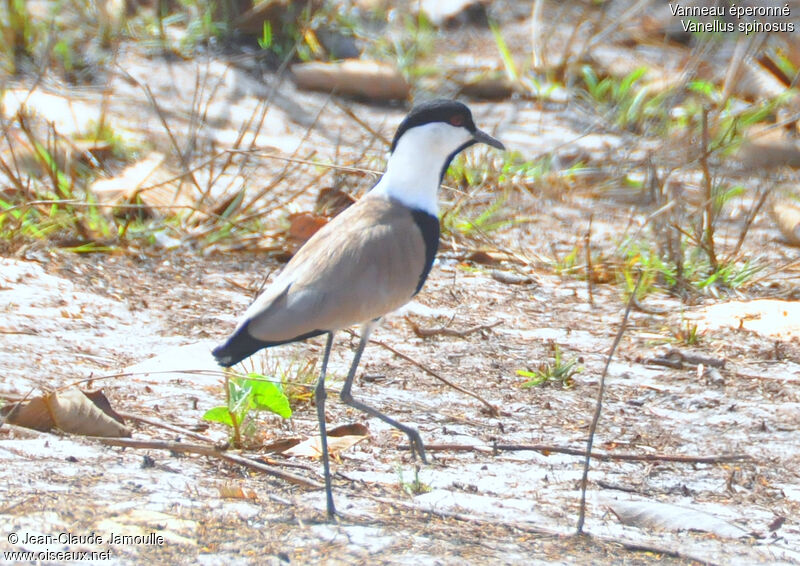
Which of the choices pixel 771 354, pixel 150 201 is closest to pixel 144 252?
pixel 150 201

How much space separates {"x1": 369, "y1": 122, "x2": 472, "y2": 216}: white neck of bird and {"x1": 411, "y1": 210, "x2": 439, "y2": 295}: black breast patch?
0.02 metres

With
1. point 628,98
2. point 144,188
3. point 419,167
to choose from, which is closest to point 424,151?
point 419,167

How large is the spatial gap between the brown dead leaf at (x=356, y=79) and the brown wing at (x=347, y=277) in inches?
154

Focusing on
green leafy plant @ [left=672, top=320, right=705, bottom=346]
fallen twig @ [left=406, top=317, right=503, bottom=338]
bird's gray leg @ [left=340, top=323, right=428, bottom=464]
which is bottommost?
fallen twig @ [left=406, top=317, right=503, bottom=338]

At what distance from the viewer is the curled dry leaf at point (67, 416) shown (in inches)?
123

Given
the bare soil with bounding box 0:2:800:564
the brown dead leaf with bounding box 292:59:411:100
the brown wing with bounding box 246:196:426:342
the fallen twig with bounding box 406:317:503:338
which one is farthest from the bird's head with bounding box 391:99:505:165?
the brown dead leaf with bounding box 292:59:411:100

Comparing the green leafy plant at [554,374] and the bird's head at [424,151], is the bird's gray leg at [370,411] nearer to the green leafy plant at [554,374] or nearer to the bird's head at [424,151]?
the bird's head at [424,151]

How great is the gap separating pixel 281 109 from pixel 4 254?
2.77 meters

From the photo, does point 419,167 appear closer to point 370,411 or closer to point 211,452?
point 370,411

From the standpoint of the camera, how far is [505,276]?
16.9 ft

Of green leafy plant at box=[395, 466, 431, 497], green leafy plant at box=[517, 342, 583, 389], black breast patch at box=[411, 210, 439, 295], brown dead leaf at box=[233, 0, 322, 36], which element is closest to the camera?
green leafy plant at box=[395, 466, 431, 497]

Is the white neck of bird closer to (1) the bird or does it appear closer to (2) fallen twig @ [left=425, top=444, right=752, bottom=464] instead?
(1) the bird

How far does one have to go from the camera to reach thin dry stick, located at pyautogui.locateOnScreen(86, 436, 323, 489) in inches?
117

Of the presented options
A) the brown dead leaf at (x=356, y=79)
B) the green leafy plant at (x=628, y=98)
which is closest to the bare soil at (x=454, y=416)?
the green leafy plant at (x=628, y=98)
